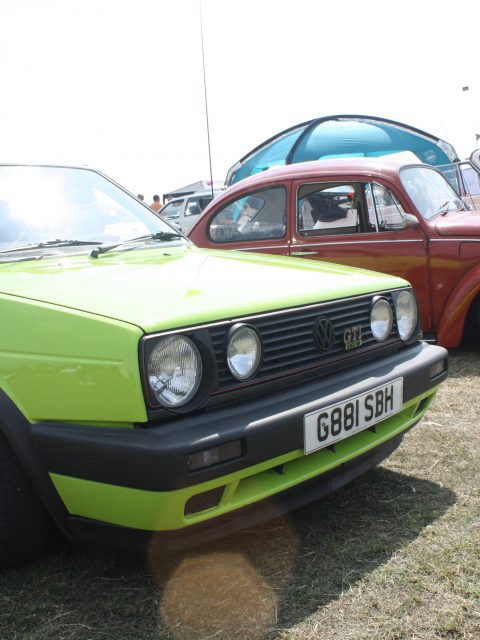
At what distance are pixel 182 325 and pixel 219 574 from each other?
890 mm

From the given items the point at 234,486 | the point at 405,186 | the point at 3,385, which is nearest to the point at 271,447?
the point at 234,486

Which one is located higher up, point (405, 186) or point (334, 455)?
point (405, 186)

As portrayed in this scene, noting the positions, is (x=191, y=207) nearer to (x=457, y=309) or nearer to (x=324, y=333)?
(x=457, y=309)

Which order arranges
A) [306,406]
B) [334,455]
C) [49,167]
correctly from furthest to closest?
[49,167] → [334,455] → [306,406]

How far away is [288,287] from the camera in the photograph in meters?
2.40

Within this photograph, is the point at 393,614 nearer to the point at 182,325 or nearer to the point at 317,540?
the point at 317,540

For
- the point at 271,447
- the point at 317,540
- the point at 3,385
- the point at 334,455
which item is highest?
the point at 3,385

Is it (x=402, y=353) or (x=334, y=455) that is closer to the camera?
(x=334, y=455)

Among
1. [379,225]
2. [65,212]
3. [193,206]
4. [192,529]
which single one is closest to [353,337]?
[192,529]

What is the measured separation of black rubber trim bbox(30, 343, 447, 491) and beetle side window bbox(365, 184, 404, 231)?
3.16 meters

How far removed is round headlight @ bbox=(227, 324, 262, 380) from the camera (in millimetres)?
2074

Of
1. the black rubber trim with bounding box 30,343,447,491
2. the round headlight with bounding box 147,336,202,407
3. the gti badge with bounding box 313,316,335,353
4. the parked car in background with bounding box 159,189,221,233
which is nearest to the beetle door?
the gti badge with bounding box 313,316,335,353

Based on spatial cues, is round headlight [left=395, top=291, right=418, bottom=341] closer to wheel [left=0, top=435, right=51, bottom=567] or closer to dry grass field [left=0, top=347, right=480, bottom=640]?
dry grass field [left=0, top=347, right=480, bottom=640]

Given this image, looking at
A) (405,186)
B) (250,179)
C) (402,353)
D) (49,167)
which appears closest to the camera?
(402,353)
